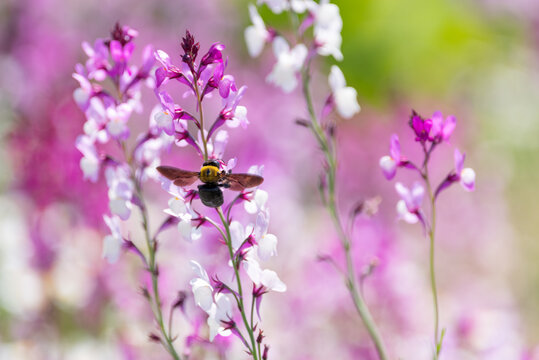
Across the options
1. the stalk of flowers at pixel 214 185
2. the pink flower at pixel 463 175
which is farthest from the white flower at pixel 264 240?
the pink flower at pixel 463 175

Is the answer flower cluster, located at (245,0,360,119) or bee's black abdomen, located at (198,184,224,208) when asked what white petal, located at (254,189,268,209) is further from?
flower cluster, located at (245,0,360,119)

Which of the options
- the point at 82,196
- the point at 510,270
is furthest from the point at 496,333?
the point at 510,270

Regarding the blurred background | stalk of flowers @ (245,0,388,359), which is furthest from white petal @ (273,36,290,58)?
the blurred background

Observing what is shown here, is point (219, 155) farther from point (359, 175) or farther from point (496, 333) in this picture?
point (359, 175)

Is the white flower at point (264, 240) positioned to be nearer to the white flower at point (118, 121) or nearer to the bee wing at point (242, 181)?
the bee wing at point (242, 181)

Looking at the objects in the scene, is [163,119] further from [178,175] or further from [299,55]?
[299,55]

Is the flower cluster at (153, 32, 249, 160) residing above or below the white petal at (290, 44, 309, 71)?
below

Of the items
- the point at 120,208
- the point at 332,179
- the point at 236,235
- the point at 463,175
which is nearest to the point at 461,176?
the point at 463,175
